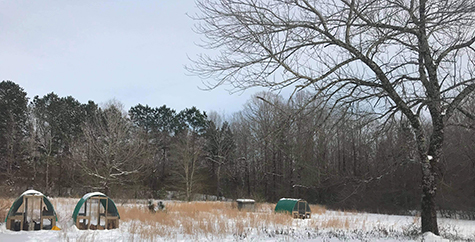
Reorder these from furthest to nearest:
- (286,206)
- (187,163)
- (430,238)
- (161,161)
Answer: (161,161) → (187,163) → (286,206) → (430,238)

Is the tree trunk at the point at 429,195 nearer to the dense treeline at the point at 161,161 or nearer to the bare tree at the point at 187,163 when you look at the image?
the dense treeline at the point at 161,161

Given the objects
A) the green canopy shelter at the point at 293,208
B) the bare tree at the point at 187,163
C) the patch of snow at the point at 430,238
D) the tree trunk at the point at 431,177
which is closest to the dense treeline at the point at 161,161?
the bare tree at the point at 187,163

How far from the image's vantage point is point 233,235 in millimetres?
9430

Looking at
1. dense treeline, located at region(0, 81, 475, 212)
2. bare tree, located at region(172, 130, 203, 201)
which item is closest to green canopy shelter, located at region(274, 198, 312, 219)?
dense treeline, located at region(0, 81, 475, 212)

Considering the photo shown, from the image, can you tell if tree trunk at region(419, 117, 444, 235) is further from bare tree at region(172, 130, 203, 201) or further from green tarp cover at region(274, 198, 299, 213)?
bare tree at region(172, 130, 203, 201)

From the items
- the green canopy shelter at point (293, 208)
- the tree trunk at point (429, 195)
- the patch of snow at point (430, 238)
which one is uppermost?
the tree trunk at point (429, 195)

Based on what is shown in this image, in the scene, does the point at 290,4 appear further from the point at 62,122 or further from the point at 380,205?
the point at 62,122

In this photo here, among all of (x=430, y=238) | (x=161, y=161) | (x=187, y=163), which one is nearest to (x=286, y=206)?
(x=430, y=238)

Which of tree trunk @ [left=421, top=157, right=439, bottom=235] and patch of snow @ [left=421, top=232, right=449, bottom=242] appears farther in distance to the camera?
tree trunk @ [left=421, top=157, right=439, bottom=235]

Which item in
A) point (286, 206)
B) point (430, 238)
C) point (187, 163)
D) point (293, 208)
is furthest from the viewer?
point (187, 163)

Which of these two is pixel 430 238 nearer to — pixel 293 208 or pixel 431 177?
pixel 431 177

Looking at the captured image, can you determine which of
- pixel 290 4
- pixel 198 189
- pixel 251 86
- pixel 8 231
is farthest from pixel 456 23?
pixel 198 189

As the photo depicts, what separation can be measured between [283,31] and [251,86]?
4.64ft

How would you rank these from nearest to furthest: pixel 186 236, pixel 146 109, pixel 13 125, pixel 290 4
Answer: pixel 290 4, pixel 186 236, pixel 13 125, pixel 146 109
